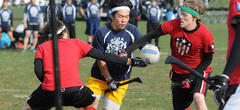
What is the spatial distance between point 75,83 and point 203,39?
1689 mm

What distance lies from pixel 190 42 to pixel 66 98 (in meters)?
1.70

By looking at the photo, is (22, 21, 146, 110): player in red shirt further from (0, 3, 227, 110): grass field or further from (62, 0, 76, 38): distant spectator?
(62, 0, 76, 38): distant spectator

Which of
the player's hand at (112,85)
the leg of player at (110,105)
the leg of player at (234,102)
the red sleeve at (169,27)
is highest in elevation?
the red sleeve at (169,27)

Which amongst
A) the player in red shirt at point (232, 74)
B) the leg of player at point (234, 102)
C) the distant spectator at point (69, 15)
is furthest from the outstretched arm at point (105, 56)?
the distant spectator at point (69, 15)

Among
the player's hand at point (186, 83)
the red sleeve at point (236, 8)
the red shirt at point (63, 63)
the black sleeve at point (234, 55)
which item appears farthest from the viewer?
the player's hand at point (186, 83)

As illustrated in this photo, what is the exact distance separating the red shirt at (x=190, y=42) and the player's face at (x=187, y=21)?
70mm

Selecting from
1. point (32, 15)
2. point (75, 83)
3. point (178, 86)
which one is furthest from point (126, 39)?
point (32, 15)

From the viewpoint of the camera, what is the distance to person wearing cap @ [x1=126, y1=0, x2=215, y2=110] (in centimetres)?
545

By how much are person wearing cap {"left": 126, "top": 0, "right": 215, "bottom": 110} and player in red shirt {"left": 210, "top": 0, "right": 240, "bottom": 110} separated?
127 cm

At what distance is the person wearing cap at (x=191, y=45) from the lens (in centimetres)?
545

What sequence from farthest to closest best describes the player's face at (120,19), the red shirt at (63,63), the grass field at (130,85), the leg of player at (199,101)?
the grass field at (130,85) < the player's face at (120,19) < the leg of player at (199,101) < the red shirt at (63,63)

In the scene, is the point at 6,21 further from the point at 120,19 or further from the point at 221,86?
the point at 221,86

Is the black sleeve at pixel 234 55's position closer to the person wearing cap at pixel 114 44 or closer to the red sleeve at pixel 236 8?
the red sleeve at pixel 236 8

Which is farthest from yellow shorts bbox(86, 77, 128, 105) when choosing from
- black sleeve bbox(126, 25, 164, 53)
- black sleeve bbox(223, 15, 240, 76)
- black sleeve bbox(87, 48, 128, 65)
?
black sleeve bbox(223, 15, 240, 76)
